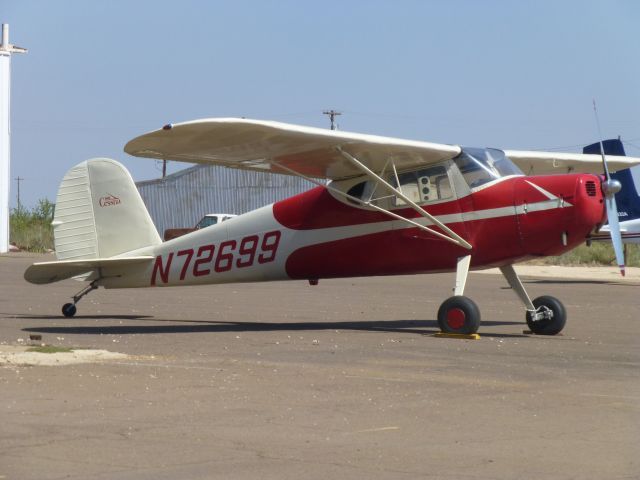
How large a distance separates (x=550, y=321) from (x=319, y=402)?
6982mm

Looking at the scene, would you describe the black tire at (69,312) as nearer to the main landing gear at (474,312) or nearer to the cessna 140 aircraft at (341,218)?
the cessna 140 aircraft at (341,218)

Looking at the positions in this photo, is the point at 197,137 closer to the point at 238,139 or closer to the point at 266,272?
the point at 238,139

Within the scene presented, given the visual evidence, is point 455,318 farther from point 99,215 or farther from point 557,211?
point 99,215

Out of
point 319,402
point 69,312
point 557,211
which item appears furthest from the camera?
point 69,312

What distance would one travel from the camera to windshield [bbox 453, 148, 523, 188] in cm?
1484

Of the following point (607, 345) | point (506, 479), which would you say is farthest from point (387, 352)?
point (506, 479)

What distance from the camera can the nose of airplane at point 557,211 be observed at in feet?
46.1

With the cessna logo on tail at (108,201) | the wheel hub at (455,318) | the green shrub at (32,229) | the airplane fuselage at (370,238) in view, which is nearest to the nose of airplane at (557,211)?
the airplane fuselage at (370,238)

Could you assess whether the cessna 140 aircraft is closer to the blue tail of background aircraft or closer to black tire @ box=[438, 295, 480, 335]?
black tire @ box=[438, 295, 480, 335]

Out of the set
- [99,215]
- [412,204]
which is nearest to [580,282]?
[412,204]

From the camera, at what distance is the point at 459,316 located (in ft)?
45.7

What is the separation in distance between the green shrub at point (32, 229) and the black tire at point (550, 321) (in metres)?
42.6

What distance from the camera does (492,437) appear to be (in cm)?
699

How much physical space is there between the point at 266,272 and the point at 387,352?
4277 mm
